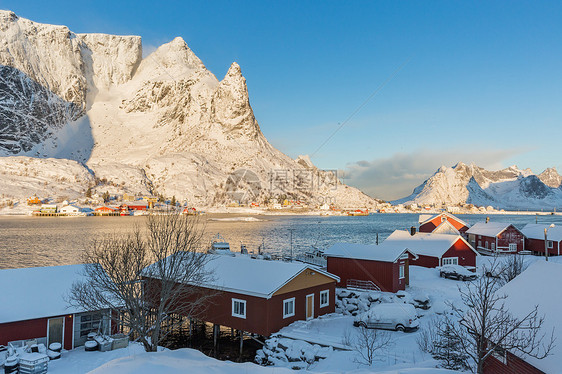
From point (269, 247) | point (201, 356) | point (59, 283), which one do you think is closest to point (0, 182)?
point (269, 247)

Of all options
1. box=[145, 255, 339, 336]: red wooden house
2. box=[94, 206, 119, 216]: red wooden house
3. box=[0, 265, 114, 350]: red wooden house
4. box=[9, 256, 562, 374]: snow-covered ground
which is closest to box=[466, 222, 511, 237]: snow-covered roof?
box=[9, 256, 562, 374]: snow-covered ground

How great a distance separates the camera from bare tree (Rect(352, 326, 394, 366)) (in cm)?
1773

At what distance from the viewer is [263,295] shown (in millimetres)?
21984

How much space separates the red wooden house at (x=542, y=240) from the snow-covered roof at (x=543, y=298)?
1949 inches

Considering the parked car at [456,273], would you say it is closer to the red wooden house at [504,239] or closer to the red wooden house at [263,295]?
the red wooden house at [263,295]

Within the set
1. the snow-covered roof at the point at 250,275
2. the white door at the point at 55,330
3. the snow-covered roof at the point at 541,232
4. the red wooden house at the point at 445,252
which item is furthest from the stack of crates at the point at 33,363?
the snow-covered roof at the point at 541,232

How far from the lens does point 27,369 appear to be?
1617 centimetres

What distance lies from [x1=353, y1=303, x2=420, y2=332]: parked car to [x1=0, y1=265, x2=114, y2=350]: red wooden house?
48.1 ft

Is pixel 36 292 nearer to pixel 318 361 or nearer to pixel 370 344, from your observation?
pixel 318 361

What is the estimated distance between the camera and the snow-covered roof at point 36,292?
1920 centimetres

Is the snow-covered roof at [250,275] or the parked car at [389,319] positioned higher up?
the snow-covered roof at [250,275]

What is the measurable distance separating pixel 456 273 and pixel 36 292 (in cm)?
3409

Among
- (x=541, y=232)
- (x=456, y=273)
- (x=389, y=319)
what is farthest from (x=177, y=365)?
(x=541, y=232)

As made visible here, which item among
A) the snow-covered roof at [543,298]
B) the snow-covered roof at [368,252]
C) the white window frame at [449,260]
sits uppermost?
the snow-covered roof at [543,298]
